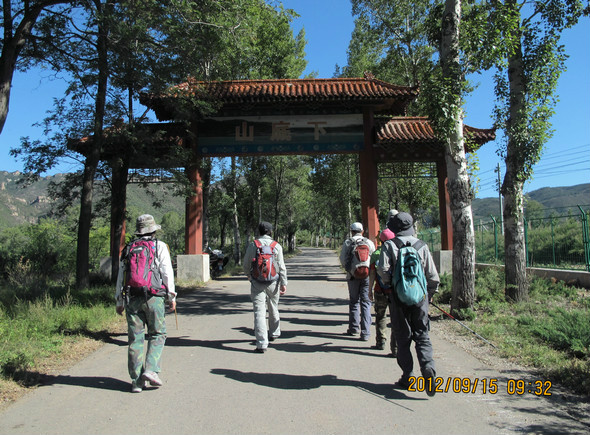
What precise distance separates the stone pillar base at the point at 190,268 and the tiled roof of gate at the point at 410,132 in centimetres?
741

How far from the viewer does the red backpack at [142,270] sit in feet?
14.9

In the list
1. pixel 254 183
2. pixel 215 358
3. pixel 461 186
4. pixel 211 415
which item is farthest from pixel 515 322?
pixel 254 183

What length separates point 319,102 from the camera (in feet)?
45.5

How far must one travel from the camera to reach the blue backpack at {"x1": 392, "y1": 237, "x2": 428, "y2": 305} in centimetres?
425

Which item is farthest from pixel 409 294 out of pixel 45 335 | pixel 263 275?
pixel 45 335

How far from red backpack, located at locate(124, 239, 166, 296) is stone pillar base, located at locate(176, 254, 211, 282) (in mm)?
10046

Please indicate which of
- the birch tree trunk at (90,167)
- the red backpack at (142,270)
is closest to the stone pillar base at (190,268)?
the birch tree trunk at (90,167)

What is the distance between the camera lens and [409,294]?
423 centimetres

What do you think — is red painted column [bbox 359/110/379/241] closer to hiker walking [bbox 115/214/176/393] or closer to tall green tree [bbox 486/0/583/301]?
tall green tree [bbox 486/0/583/301]

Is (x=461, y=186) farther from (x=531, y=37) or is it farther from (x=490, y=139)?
(x=490, y=139)

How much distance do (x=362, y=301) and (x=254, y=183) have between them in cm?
2138

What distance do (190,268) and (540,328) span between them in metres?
11.0

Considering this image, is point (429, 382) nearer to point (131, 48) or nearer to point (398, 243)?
point (398, 243)
